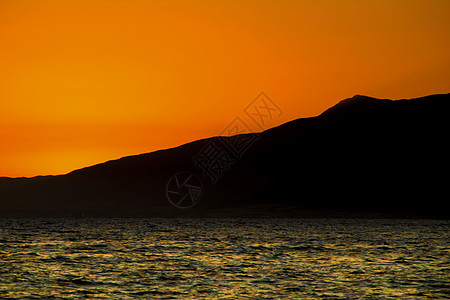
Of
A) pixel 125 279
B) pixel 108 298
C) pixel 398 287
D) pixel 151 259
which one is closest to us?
pixel 108 298

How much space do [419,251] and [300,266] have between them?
25.3 m

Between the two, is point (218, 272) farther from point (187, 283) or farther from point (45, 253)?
point (45, 253)

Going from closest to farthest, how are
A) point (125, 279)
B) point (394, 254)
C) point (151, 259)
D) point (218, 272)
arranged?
point (125, 279)
point (218, 272)
point (151, 259)
point (394, 254)

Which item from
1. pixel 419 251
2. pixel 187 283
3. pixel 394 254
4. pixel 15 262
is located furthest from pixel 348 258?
pixel 15 262

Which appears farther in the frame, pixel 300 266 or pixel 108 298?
pixel 300 266

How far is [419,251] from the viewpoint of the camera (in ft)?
261

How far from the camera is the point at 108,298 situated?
4153 cm

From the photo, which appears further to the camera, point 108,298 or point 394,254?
point 394,254

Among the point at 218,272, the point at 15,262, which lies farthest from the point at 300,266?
the point at 15,262

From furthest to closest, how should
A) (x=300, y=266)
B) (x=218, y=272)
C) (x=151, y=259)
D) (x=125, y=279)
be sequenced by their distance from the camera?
1. (x=151, y=259)
2. (x=300, y=266)
3. (x=218, y=272)
4. (x=125, y=279)

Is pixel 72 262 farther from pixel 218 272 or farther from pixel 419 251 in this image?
pixel 419 251

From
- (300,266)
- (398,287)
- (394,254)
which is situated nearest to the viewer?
(398,287)

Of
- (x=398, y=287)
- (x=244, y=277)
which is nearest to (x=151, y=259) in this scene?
(x=244, y=277)

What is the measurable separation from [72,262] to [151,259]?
802 centimetres
